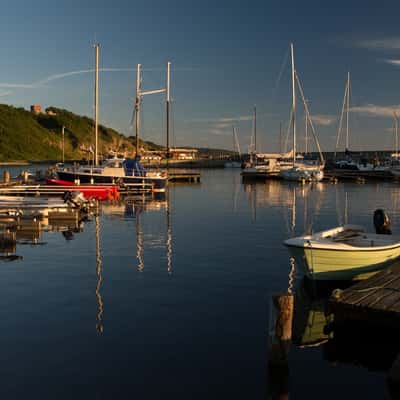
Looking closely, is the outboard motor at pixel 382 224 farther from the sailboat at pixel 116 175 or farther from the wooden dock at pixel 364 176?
the wooden dock at pixel 364 176

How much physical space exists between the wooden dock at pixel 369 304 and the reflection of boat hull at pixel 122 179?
136 ft

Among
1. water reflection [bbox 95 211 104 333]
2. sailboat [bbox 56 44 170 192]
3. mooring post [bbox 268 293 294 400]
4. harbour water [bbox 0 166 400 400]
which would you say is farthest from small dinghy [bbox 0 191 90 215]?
mooring post [bbox 268 293 294 400]

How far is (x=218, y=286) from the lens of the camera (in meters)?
15.4

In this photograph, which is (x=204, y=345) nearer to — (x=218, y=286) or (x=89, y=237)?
(x=218, y=286)

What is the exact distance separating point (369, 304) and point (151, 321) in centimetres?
530

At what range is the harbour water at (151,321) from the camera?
8.92 m

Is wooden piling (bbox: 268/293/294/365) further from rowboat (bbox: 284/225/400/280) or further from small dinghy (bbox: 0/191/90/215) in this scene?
small dinghy (bbox: 0/191/90/215)

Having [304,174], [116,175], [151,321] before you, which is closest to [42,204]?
[116,175]

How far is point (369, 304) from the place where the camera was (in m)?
10.5

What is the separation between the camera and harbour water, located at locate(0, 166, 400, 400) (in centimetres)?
892

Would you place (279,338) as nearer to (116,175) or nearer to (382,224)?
(382,224)

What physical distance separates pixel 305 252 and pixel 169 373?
6.06 m

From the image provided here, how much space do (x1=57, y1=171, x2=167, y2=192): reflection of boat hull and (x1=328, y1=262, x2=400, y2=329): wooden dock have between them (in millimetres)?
41478

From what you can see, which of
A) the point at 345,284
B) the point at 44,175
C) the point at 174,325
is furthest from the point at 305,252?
the point at 44,175
